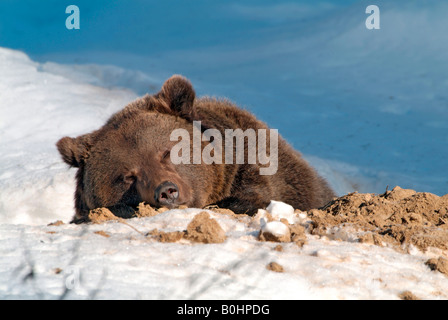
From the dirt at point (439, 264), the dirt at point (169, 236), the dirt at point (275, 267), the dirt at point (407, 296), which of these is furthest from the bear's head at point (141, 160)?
the dirt at point (407, 296)

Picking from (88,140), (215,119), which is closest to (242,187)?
(215,119)

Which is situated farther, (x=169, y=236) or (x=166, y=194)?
(x=166, y=194)

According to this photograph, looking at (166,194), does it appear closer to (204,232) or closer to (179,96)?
(179,96)

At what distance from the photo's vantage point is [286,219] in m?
4.07

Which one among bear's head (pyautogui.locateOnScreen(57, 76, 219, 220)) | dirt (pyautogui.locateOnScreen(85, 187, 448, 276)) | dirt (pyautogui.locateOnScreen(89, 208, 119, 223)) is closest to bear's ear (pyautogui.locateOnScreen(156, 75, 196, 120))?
bear's head (pyautogui.locateOnScreen(57, 76, 219, 220))

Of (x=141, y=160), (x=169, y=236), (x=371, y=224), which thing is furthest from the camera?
(x=141, y=160)

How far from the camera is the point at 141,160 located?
5586mm

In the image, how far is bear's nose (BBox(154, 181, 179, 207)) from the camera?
5059mm

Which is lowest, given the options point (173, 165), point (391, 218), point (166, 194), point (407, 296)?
point (407, 296)

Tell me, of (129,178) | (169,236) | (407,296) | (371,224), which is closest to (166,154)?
(129,178)

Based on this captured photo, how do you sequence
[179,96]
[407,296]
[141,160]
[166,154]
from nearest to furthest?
[407,296], [141,160], [166,154], [179,96]

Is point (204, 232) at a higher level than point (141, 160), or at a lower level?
lower

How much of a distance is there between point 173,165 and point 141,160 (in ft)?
1.10

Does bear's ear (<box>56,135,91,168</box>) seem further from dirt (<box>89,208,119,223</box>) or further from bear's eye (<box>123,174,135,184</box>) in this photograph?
dirt (<box>89,208,119,223</box>)
